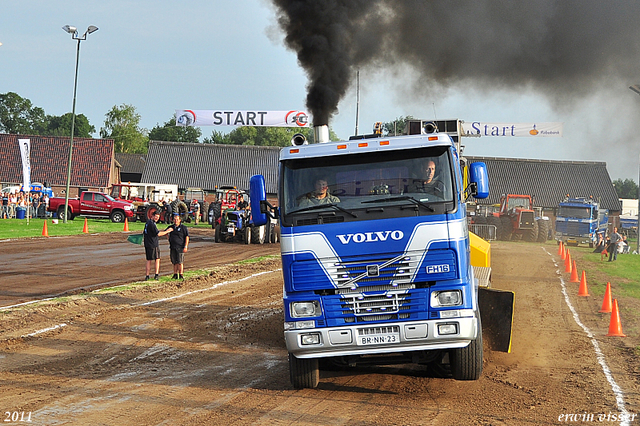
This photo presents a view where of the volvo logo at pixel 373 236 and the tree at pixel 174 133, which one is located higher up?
the tree at pixel 174 133

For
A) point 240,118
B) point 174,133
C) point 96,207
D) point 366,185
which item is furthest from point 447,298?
point 174,133

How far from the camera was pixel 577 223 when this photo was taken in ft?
138

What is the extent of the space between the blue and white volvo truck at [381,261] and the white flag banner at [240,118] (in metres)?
53.6

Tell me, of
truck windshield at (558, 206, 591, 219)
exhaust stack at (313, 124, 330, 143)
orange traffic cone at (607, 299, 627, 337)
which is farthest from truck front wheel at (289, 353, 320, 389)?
truck windshield at (558, 206, 591, 219)

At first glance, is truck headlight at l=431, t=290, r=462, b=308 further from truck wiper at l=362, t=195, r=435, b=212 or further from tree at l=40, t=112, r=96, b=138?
tree at l=40, t=112, r=96, b=138

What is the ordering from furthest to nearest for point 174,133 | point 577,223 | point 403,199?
point 174,133, point 577,223, point 403,199

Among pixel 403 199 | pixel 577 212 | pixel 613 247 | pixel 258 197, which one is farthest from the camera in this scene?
pixel 577 212

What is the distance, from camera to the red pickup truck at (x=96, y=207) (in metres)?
44.7

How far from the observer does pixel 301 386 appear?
7652 millimetres

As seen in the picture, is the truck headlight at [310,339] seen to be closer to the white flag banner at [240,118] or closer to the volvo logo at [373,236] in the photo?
the volvo logo at [373,236]

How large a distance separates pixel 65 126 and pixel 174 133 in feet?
127

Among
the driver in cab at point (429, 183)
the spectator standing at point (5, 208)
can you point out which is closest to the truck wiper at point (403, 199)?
the driver in cab at point (429, 183)

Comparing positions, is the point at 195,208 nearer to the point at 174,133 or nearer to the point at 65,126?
the point at 174,133

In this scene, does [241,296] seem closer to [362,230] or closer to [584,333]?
[584,333]
